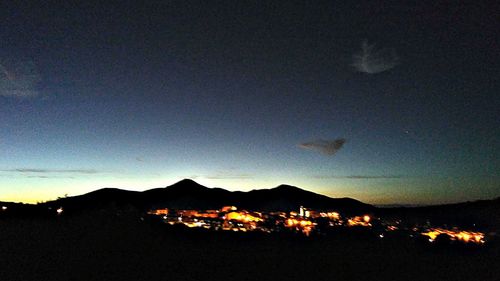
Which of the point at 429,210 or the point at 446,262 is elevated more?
the point at 429,210

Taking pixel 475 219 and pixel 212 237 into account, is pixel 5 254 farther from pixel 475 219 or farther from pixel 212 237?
pixel 475 219

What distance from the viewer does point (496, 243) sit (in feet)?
194

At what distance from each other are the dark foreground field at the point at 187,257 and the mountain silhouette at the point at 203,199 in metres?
20.4

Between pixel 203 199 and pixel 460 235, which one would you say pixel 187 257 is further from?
pixel 203 199

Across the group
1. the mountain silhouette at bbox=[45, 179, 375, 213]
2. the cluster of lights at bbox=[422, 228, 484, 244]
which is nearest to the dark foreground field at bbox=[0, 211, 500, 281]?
the cluster of lights at bbox=[422, 228, 484, 244]

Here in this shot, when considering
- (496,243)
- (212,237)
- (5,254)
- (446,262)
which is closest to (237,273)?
(212,237)

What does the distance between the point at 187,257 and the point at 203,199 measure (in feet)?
169

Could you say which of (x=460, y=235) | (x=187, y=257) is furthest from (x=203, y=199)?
(x=187, y=257)

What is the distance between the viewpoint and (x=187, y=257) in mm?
29297

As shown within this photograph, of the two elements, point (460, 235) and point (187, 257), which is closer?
point (187, 257)

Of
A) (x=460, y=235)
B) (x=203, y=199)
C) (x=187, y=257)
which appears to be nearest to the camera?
(x=187, y=257)

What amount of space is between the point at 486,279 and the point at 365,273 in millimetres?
10740

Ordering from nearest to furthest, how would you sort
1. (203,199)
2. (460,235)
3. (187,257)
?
(187,257)
(460,235)
(203,199)

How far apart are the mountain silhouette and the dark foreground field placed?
20.4 meters
